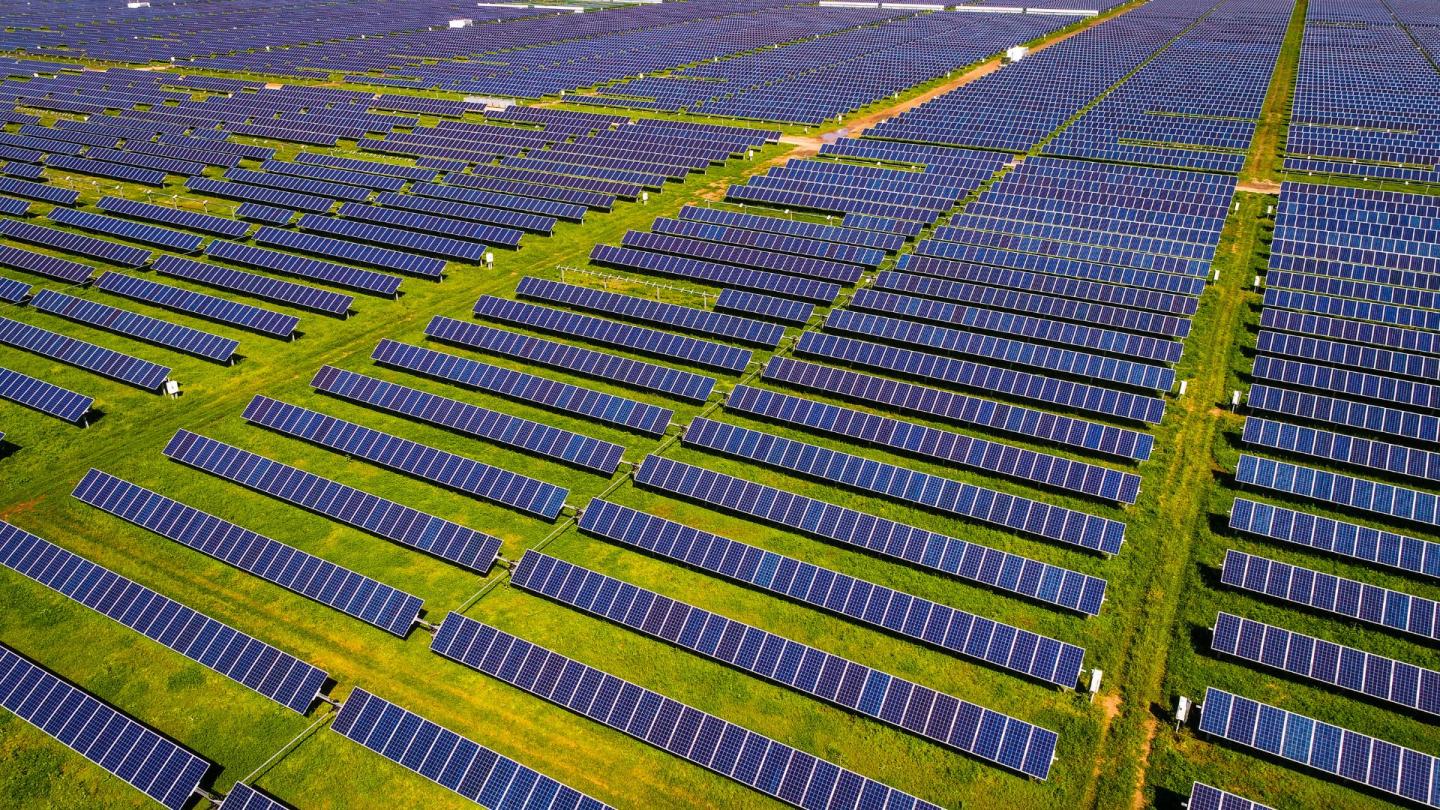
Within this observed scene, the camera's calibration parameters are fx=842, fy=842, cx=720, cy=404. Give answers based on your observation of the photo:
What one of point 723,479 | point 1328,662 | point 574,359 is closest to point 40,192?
point 574,359

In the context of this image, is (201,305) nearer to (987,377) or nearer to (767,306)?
(767,306)

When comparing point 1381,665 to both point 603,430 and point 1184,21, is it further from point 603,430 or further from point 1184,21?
point 1184,21

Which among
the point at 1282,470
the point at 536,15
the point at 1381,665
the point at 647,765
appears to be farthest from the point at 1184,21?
the point at 647,765

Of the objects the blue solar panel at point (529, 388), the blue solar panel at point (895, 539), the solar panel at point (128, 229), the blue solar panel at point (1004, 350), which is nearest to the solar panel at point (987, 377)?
the blue solar panel at point (1004, 350)

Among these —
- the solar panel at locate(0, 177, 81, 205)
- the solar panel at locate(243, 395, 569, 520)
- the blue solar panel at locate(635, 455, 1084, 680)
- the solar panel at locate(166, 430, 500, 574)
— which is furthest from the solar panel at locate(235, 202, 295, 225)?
the blue solar panel at locate(635, 455, 1084, 680)

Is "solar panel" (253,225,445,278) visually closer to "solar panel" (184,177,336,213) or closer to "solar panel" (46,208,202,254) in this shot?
"solar panel" (46,208,202,254)

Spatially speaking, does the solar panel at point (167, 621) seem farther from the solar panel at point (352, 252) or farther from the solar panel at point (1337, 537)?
the solar panel at point (1337, 537)
